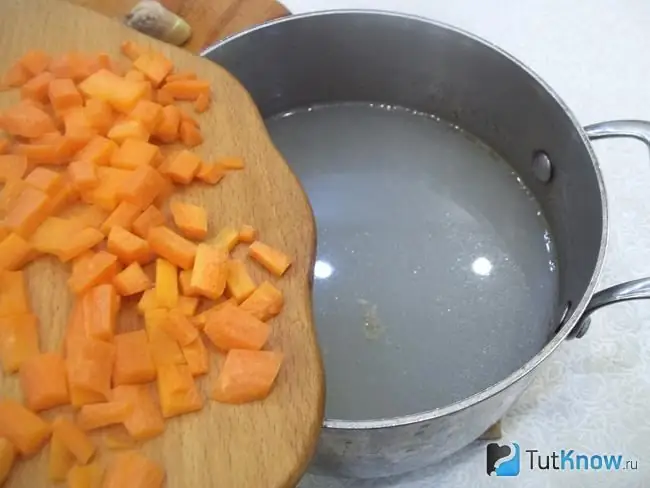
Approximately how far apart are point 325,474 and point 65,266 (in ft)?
1.42

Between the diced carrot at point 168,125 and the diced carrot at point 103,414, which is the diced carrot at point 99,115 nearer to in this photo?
the diced carrot at point 168,125

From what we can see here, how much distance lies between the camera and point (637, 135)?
3.05ft

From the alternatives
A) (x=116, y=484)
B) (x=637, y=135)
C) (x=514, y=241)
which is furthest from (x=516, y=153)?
(x=116, y=484)

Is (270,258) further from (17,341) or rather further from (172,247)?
(17,341)

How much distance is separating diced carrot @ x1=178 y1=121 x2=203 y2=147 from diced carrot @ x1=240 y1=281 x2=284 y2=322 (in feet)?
0.68

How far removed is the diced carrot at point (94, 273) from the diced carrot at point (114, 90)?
196 millimetres

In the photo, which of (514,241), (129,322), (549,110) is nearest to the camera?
(129,322)

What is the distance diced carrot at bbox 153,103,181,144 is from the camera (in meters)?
0.79

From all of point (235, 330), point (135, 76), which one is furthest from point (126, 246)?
point (135, 76)

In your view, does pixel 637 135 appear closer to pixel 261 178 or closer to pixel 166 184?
pixel 261 178

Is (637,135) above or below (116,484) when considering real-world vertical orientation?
above

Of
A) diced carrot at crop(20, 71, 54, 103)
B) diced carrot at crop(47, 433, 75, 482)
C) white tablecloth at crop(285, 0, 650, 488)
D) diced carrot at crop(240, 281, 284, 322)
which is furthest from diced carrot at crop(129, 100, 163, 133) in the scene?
white tablecloth at crop(285, 0, 650, 488)

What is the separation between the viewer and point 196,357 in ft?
2.17

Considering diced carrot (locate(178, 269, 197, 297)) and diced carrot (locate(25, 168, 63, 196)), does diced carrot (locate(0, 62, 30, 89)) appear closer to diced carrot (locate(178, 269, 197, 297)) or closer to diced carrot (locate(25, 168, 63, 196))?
diced carrot (locate(25, 168, 63, 196))
